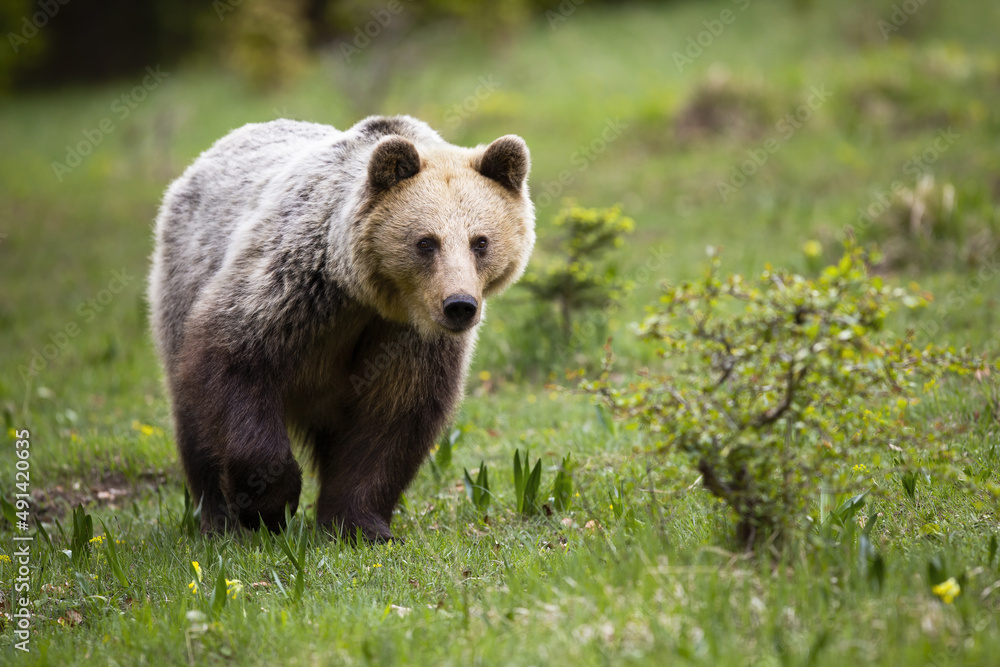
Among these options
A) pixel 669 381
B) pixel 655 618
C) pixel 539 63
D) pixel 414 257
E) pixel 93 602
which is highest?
pixel 539 63

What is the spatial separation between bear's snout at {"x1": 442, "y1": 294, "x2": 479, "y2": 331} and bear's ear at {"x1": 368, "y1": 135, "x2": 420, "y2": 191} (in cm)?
73

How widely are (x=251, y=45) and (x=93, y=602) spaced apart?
77.1 feet

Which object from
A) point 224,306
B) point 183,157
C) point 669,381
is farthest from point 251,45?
point 669,381

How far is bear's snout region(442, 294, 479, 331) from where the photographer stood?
13.1 ft

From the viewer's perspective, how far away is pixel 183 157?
1964 cm

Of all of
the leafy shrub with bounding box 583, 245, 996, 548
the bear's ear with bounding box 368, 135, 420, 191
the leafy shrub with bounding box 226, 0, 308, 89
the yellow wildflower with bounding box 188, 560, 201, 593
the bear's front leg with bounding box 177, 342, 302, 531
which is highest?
the leafy shrub with bounding box 226, 0, 308, 89

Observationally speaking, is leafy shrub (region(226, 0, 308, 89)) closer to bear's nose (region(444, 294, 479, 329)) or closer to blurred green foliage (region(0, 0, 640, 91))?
blurred green foliage (region(0, 0, 640, 91))

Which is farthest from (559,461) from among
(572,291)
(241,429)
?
(572,291)

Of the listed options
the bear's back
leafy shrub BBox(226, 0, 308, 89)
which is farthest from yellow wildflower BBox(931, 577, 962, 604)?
leafy shrub BBox(226, 0, 308, 89)

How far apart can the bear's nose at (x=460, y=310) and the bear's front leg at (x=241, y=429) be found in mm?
1033

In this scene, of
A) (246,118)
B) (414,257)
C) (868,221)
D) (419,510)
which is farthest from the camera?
(246,118)

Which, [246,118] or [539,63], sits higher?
[539,63]

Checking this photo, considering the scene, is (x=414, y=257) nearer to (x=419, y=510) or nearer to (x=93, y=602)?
Answer: (x=419, y=510)

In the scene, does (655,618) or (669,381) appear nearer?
(655,618)
